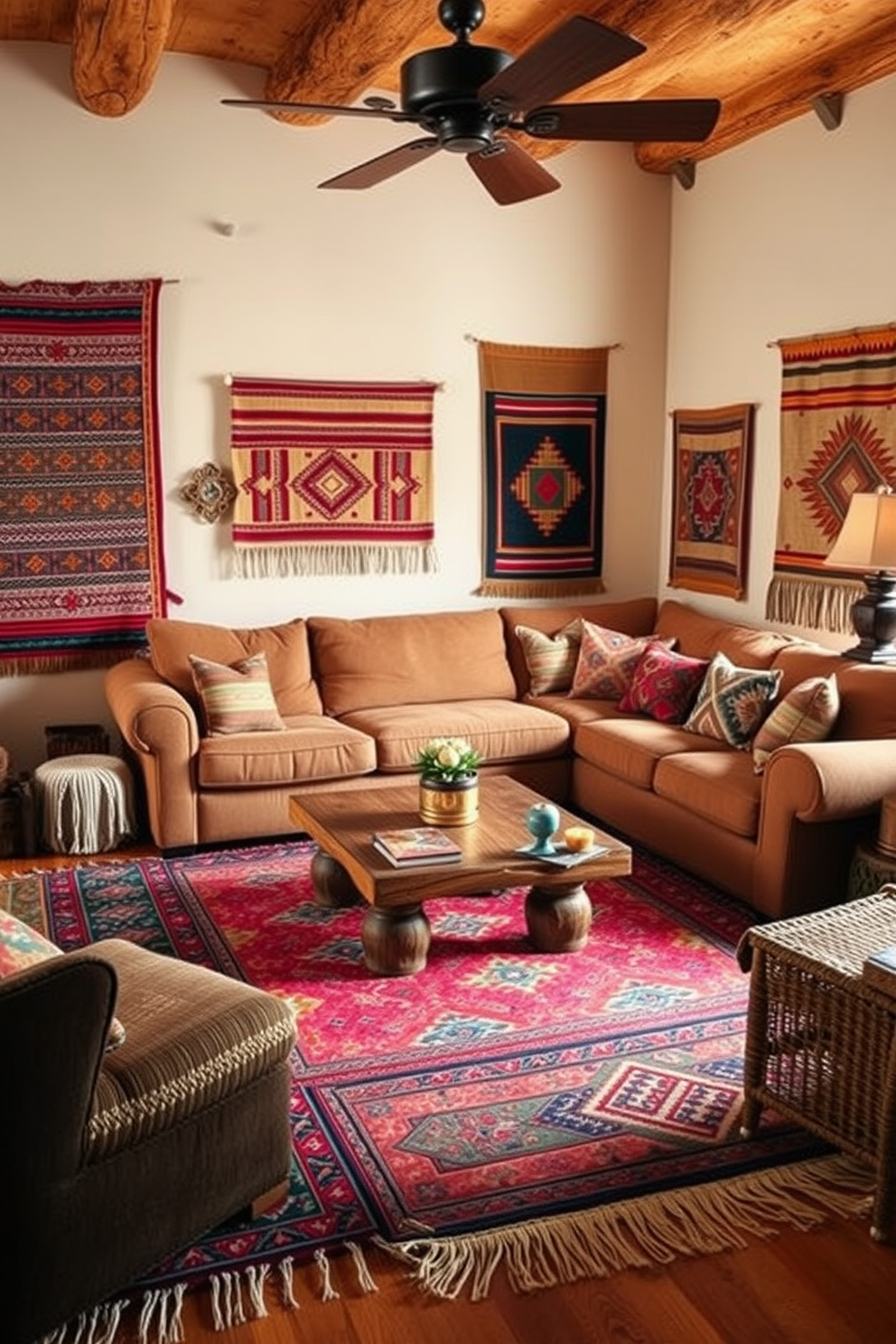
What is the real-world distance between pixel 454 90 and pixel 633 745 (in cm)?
247

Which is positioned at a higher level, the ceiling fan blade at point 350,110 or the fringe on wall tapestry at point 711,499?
the ceiling fan blade at point 350,110

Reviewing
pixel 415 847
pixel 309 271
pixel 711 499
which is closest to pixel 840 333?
pixel 711 499

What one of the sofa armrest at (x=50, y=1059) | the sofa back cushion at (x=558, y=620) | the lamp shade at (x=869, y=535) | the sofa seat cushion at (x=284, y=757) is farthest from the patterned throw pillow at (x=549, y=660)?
the sofa armrest at (x=50, y=1059)

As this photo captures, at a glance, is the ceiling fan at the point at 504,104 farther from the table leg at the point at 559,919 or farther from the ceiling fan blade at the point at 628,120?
the table leg at the point at 559,919

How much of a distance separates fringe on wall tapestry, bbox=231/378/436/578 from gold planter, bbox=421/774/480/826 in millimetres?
1981

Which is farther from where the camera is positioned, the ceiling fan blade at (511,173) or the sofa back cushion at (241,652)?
the sofa back cushion at (241,652)

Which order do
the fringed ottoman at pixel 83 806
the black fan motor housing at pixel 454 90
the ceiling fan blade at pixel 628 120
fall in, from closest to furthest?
the black fan motor housing at pixel 454 90 < the ceiling fan blade at pixel 628 120 < the fringed ottoman at pixel 83 806

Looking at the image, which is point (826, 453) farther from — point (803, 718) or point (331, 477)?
point (331, 477)

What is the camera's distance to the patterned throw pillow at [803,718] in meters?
4.02

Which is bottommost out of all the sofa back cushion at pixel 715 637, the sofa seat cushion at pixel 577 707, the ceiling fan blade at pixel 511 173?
the sofa seat cushion at pixel 577 707

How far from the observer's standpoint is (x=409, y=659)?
527cm

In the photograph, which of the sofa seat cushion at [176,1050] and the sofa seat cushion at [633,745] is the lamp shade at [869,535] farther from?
the sofa seat cushion at [176,1050]

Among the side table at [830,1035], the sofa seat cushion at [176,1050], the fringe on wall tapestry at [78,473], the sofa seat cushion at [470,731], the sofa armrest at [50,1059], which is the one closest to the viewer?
the sofa armrest at [50,1059]

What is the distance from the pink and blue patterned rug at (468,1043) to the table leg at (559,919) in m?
0.05
